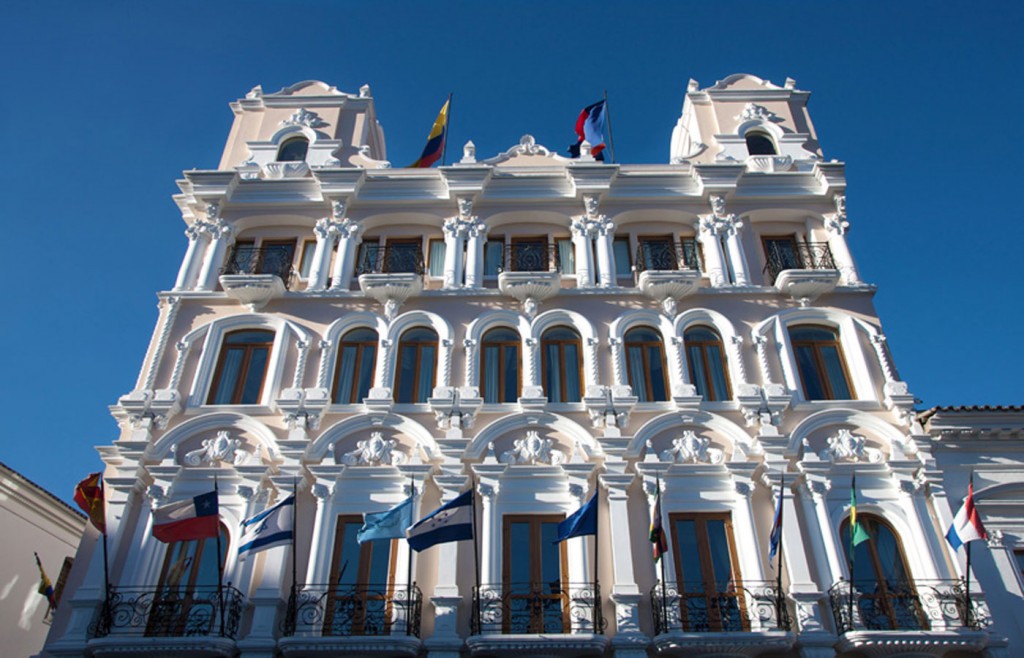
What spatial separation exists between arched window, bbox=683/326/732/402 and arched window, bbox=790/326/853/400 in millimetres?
Result: 1770

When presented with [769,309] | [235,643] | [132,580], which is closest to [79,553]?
[132,580]

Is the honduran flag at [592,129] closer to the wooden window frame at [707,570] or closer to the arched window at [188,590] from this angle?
the wooden window frame at [707,570]

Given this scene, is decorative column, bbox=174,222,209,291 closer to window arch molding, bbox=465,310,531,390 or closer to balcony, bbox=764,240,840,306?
window arch molding, bbox=465,310,531,390

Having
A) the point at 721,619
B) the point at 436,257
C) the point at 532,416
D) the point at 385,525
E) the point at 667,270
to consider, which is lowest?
the point at 721,619

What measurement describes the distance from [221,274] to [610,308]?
991 cm

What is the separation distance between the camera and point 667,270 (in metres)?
21.0

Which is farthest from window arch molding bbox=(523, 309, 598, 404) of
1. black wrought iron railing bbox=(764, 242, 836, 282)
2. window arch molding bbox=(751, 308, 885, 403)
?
black wrought iron railing bbox=(764, 242, 836, 282)

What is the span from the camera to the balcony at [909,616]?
563 inches

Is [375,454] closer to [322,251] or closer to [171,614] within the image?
[171,614]

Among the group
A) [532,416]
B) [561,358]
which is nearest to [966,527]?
[532,416]

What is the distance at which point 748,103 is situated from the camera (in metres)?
24.9

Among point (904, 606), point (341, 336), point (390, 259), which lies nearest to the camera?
point (904, 606)

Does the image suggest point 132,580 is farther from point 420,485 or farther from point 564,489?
point 564,489

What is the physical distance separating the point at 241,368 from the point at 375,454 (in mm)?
4411
